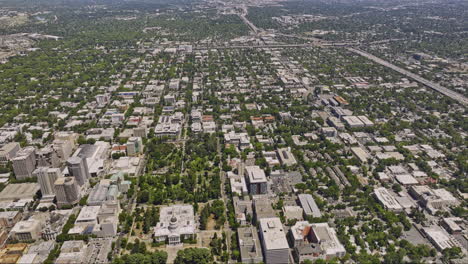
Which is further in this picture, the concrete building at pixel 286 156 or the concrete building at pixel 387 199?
the concrete building at pixel 286 156

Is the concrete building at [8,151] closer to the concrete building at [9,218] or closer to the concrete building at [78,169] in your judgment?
the concrete building at [9,218]

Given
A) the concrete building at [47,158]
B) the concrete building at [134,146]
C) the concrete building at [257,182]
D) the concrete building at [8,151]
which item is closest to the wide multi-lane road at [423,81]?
the concrete building at [257,182]

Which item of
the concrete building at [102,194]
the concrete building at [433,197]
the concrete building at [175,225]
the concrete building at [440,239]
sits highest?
the concrete building at [102,194]

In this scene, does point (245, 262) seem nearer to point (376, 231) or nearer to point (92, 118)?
point (376, 231)

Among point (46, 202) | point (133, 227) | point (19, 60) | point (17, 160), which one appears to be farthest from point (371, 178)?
point (19, 60)

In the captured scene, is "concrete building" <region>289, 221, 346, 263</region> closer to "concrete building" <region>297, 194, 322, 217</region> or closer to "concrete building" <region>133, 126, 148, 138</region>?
"concrete building" <region>297, 194, 322, 217</region>

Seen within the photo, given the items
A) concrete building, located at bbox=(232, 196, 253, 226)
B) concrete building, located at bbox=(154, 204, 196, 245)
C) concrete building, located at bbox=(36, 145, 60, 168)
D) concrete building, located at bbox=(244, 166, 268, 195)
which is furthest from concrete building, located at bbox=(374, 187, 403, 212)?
concrete building, located at bbox=(36, 145, 60, 168)
